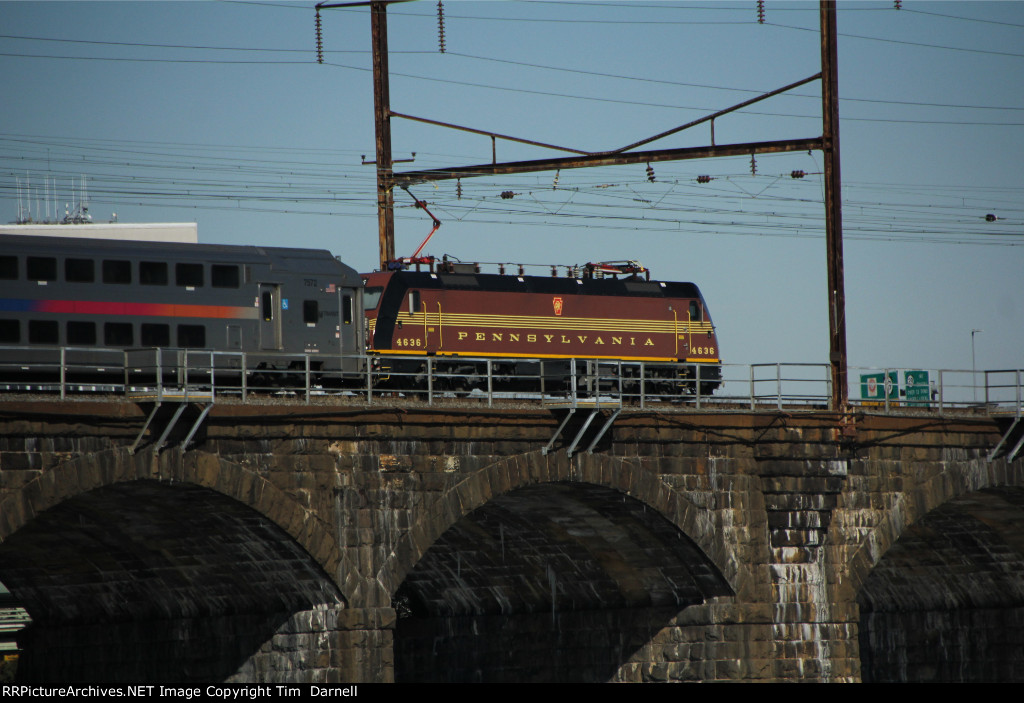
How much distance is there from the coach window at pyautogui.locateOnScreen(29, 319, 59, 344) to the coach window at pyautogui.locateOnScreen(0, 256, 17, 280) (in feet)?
3.51

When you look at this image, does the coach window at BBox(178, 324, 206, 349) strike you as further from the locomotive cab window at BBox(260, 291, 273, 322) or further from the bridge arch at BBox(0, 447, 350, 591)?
the bridge arch at BBox(0, 447, 350, 591)

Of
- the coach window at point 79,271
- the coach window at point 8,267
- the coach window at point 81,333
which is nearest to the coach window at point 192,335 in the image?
the coach window at point 81,333

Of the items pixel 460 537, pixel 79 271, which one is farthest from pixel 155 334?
pixel 460 537

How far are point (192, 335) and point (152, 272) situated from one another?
171 centimetres

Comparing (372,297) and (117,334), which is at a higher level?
(372,297)

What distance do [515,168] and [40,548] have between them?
15251 millimetres

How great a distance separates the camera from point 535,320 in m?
42.0

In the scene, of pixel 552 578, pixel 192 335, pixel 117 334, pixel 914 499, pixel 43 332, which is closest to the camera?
pixel 43 332

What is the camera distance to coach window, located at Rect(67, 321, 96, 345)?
30.6 m

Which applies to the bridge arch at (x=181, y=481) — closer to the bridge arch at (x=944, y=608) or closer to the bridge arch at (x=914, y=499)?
the bridge arch at (x=914, y=499)

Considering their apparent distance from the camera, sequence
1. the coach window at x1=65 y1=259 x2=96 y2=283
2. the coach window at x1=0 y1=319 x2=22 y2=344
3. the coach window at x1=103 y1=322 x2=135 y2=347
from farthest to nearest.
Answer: the coach window at x1=103 y1=322 x2=135 y2=347, the coach window at x1=65 y1=259 x2=96 y2=283, the coach window at x1=0 y1=319 x2=22 y2=344

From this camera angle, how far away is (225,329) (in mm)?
32656

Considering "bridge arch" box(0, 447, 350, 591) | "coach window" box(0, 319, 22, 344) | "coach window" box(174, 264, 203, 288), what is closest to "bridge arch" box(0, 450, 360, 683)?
"bridge arch" box(0, 447, 350, 591)

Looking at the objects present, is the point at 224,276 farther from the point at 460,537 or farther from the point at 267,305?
the point at 460,537
